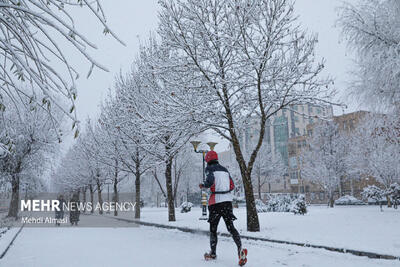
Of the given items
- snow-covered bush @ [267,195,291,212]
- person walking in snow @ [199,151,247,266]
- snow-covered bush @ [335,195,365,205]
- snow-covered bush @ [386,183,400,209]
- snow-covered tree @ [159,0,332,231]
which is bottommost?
snow-covered bush @ [335,195,365,205]

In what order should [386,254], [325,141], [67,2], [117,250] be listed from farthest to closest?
[325,141]
[117,250]
[386,254]
[67,2]

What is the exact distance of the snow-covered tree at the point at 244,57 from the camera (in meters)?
10.2

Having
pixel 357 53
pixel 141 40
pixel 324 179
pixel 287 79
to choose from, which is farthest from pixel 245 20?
pixel 324 179

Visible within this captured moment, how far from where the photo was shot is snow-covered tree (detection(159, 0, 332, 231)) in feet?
33.4

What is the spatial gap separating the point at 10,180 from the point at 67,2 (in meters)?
26.8

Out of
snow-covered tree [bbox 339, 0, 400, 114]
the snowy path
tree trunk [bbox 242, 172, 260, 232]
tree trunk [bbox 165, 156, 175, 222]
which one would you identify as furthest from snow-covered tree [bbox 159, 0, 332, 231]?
tree trunk [bbox 165, 156, 175, 222]

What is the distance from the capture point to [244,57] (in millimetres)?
10711

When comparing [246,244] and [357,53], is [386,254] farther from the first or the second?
[357,53]

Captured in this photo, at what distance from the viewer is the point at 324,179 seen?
31.0 metres

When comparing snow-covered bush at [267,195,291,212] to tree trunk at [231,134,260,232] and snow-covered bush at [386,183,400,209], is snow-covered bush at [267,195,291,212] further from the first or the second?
tree trunk at [231,134,260,232]

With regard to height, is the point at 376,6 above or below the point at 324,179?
above

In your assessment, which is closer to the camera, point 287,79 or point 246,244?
point 246,244

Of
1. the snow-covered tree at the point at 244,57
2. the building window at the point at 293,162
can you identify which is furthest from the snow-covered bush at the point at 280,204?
the building window at the point at 293,162

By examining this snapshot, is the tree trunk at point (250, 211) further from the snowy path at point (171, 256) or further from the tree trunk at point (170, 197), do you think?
the tree trunk at point (170, 197)
